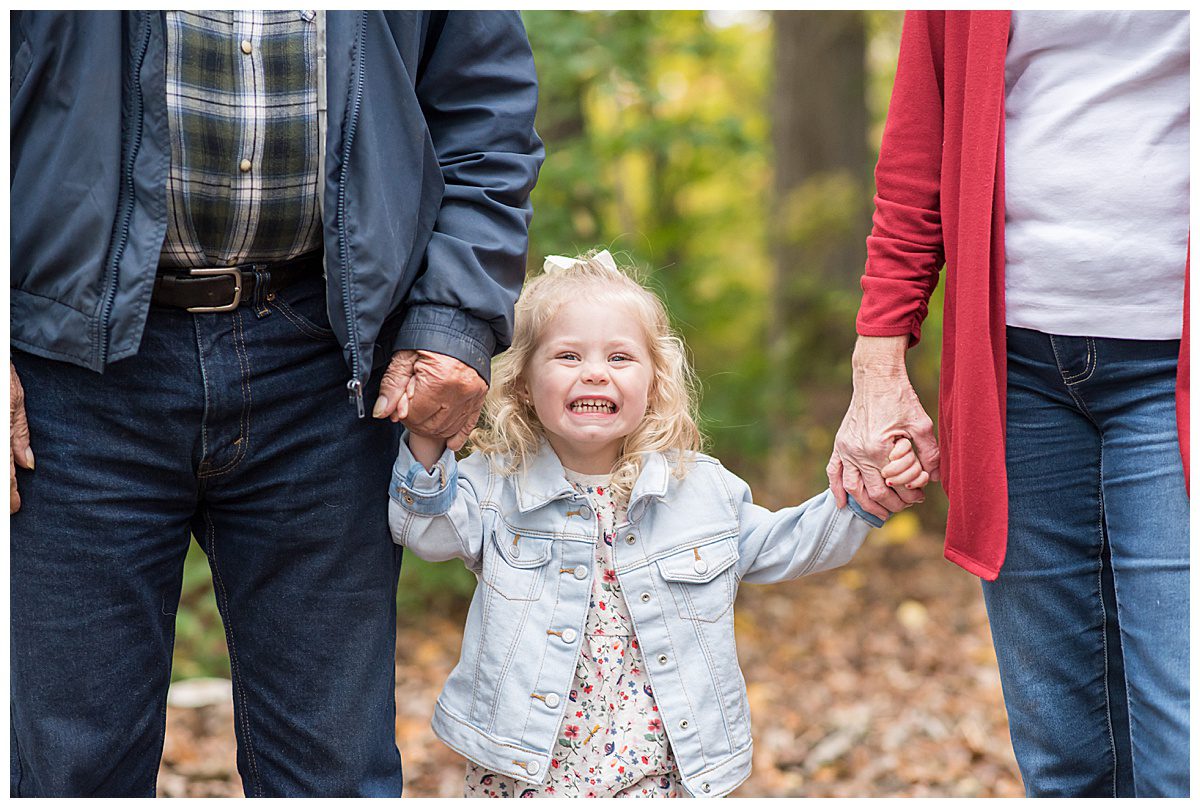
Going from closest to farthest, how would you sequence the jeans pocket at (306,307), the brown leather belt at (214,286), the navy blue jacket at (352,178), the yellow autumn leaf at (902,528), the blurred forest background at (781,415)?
the navy blue jacket at (352,178) → the brown leather belt at (214,286) → the jeans pocket at (306,307) → the blurred forest background at (781,415) → the yellow autumn leaf at (902,528)

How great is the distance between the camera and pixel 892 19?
9.56m

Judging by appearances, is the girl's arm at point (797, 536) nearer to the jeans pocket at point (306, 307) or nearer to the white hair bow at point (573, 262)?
the white hair bow at point (573, 262)

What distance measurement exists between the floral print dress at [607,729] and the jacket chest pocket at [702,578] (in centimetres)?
11

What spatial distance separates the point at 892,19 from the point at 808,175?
7.91ft

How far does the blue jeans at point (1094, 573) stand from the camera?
212 cm

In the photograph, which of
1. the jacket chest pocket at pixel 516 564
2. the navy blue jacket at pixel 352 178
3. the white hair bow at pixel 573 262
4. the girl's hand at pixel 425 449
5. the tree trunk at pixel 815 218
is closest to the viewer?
the navy blue jacket at pixel 352 178

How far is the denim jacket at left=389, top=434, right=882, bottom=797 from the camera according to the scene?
2.41 meters

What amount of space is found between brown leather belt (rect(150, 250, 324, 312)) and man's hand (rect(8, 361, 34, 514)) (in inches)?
11.0

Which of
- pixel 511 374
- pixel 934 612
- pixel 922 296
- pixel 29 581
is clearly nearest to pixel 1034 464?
pixel 922 296

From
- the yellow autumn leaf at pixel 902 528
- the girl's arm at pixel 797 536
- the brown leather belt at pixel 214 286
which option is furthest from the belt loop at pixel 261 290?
the yellow autumn leaf at pixel 902 528

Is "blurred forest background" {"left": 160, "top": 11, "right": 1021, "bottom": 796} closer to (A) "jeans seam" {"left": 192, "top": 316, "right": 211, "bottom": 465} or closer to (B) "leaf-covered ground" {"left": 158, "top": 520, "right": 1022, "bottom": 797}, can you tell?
(B) "leaf-covered ground" {"left": 158, "top": 520, "right": 1022, "bottom": 797}

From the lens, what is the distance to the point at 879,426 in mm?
2447

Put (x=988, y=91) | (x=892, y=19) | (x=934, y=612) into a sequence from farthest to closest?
(x=892, y=19) → (x=934, y=612) → (x=988, y=91)
